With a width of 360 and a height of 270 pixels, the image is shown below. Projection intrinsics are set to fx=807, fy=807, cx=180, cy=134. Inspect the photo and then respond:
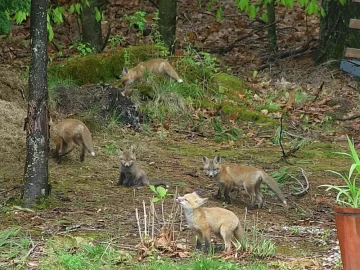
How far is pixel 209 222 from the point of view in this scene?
7973mm

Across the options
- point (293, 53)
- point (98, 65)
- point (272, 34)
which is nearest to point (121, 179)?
point (98, 65)

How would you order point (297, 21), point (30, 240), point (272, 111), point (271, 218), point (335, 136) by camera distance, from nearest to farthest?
point (30, 240) < point (271, 218) < point (335, 136) < point (272, 111) < point (297, 21)

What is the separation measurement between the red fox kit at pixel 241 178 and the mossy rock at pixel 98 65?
20.0 ft

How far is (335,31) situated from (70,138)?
32.8ft

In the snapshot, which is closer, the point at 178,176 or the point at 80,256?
the point at 80,256

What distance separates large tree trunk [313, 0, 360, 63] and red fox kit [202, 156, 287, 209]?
985 cm

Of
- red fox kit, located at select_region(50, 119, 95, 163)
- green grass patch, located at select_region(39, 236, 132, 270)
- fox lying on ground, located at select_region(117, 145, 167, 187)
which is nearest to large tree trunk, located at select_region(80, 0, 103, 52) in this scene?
red fox kit, located at select_region(50, 119, 95, 163)

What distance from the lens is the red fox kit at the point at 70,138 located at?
1209cm

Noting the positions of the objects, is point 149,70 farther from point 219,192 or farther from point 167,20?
point 219,192

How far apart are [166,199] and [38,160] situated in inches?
72.1

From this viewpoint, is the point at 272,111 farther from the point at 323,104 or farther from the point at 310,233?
the point at 310,233

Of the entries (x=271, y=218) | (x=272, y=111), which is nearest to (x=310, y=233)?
(x=271, y=218)

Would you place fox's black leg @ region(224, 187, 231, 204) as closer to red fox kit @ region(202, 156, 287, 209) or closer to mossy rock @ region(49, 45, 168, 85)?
red fox kit @ region(202, 156, 287, 209)

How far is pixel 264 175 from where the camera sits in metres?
10.3
